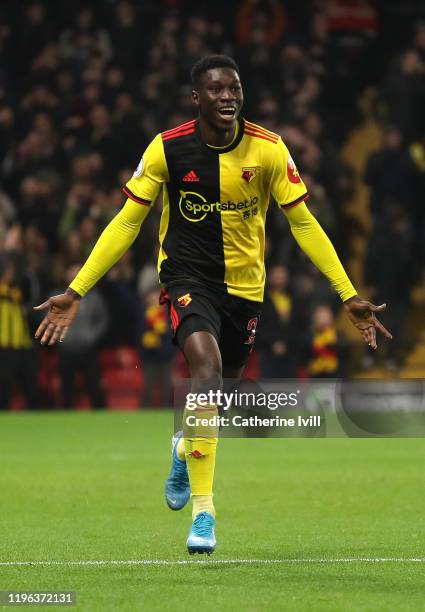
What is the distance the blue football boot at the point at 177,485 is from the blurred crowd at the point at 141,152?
9390 mm

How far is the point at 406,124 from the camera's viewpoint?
2034 centimetres

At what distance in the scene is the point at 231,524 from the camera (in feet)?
28.5

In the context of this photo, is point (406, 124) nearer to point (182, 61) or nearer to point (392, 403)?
point (182, 61)

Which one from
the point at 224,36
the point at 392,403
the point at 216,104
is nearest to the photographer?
the point at 216,104

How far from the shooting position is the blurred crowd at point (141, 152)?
17.9 m

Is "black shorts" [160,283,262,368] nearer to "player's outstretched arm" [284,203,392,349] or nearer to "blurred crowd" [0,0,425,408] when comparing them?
"player's outstretched arm" [284,203,392,349]

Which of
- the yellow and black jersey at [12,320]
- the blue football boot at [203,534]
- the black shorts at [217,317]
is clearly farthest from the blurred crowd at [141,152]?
the blue football boot at [203,534]

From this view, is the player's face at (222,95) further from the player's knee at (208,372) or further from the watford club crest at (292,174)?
the player's knee at (208,372)

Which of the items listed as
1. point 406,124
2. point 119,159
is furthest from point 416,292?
point 119,159

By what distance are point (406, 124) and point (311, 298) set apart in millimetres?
3313

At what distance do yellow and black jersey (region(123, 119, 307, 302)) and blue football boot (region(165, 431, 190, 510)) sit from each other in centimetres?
96

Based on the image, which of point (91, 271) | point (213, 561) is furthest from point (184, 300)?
point (213, 561)

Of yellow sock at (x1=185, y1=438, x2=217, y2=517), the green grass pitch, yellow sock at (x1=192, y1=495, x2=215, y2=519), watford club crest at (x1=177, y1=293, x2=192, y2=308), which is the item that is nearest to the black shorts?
watford club crest at (x1=177, y1=293, x2=192, y2=308)

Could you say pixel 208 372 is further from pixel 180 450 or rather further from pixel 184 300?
pixel 180 450
